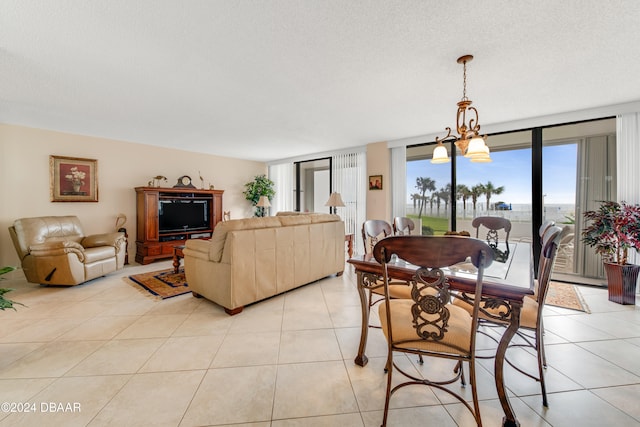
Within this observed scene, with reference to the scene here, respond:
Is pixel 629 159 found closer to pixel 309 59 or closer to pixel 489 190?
pixel 489 190

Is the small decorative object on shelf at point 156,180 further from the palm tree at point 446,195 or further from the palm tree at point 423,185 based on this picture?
the palm tree at point 446,195

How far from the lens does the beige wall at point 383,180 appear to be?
501cm

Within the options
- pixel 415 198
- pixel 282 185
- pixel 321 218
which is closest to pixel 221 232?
pixel 321 218

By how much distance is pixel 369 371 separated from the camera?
1.72 metres

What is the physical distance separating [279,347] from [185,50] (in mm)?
2532

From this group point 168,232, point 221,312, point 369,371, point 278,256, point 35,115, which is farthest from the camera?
point 168,232

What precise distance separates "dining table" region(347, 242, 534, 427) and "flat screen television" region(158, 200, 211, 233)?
4.87 meters

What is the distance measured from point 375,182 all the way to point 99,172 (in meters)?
5.33

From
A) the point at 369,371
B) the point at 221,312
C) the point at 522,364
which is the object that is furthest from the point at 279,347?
the point at 522,364

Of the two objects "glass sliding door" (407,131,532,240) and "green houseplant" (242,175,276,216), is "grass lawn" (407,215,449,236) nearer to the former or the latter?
"glass sliding door" (407,131,532,240)

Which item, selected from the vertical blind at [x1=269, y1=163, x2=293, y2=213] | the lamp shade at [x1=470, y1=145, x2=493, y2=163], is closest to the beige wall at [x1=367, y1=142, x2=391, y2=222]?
the vertical blind at [x1=269, y1=163, x2=293, y2=213]

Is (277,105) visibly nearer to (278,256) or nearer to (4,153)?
(278,256)

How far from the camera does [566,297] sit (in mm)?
3057

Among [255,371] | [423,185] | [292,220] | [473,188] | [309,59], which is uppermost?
Answer: [309,59]
